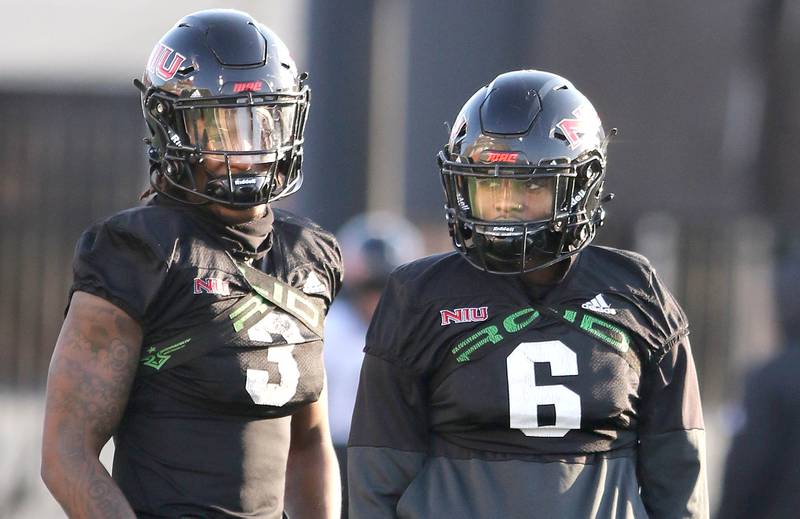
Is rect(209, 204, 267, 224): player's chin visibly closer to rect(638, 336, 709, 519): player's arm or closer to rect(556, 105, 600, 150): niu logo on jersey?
rect(556, 105, 600, 150): niu logo on jersey

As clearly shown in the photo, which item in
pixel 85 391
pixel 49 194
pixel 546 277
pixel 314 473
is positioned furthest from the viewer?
pixel 49 194

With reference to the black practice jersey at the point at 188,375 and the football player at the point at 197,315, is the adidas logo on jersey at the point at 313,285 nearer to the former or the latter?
the football player at the point at 197,315

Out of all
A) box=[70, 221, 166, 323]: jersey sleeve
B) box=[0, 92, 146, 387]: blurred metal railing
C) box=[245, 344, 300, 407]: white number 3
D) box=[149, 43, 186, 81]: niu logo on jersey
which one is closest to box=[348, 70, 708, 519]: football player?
box=[245, 344, 300, 407]: white number 3

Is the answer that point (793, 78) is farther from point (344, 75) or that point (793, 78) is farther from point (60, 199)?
point (60, 199)

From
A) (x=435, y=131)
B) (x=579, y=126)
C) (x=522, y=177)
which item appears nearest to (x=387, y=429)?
(x=522, y=177)

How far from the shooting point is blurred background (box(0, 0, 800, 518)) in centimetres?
985

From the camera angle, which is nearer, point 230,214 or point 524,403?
point 524,403

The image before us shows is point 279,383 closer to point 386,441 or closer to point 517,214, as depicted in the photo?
point 386,441

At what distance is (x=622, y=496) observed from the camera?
3.76m

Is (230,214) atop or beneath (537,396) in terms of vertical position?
atop

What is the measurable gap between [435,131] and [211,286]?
7.10 m

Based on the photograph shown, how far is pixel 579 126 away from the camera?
13.0 feet

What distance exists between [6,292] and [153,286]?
27.9 ft

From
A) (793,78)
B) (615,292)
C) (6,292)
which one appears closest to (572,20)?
(793,78)
